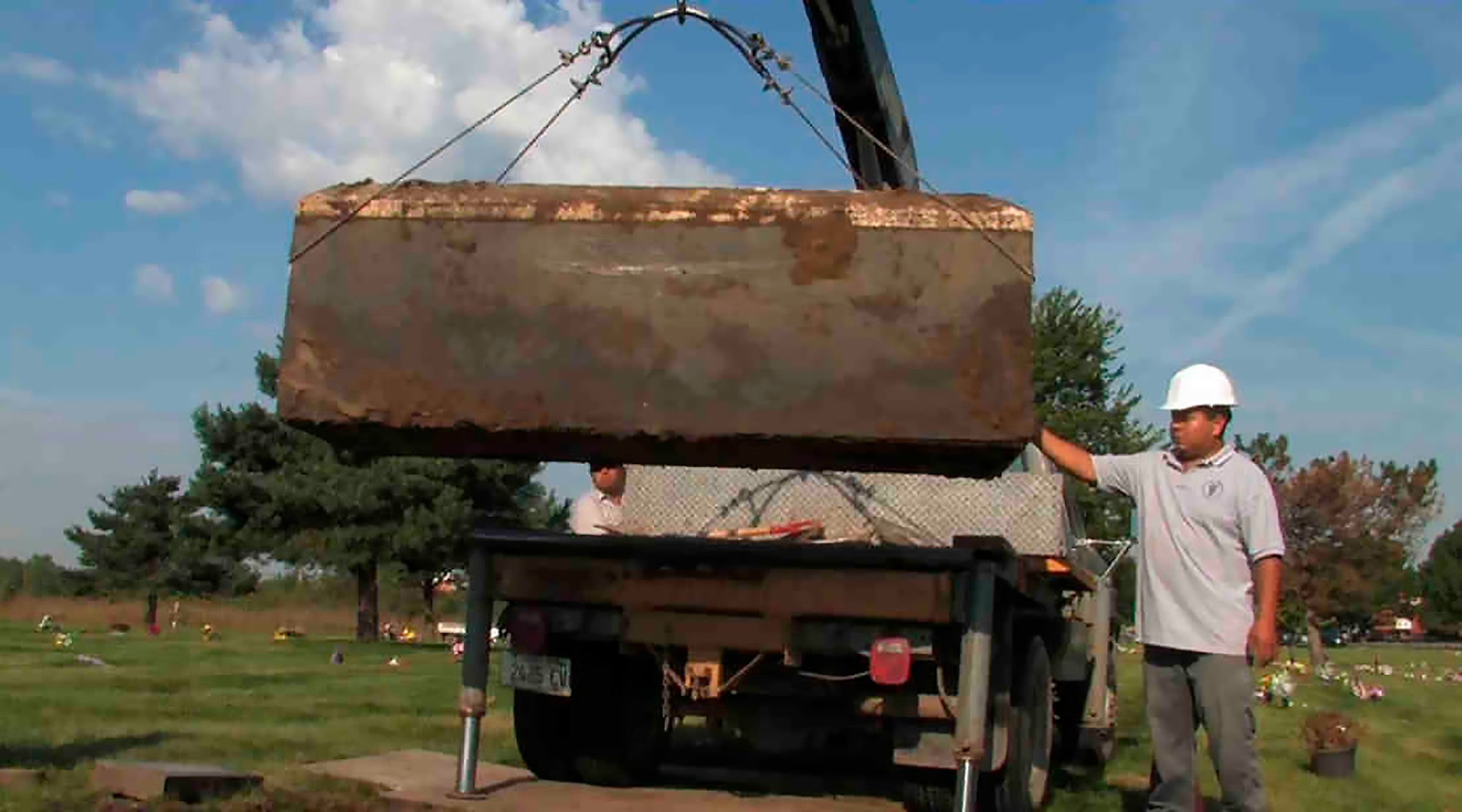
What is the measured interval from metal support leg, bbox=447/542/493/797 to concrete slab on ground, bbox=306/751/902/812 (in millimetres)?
116

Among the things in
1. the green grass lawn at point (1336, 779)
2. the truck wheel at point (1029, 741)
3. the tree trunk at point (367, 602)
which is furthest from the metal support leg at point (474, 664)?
the tree trunk at point (367, 602)

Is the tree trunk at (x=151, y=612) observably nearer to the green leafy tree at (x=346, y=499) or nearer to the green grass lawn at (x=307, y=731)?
the green leafy tree at (x=346, y=499)

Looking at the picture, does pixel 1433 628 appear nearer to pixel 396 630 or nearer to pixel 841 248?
pixel 396 630

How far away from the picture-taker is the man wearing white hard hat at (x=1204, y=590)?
5.18 metres

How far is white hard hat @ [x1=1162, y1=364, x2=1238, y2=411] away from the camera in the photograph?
536cm

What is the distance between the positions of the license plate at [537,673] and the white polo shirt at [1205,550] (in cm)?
224

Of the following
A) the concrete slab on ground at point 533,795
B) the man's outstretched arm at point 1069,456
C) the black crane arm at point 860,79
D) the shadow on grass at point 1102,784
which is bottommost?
the shadow on grass at point 1102,784

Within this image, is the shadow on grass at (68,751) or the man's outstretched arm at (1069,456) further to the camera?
the shadow on grass at (68,751)

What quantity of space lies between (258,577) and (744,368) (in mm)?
44781

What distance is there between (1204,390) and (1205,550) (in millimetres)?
567

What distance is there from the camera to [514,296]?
457cm

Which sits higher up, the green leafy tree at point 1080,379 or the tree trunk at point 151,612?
the green leafy tree at point 1080,379

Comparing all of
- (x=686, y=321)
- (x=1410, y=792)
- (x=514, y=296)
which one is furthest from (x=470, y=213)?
(x=1410, y=792)

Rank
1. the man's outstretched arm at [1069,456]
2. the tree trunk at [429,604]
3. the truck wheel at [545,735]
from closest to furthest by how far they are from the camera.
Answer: the man's outstretched arm at [1069,456] < the truck wheel at [545,735] < the tree trunk at [429,604]
